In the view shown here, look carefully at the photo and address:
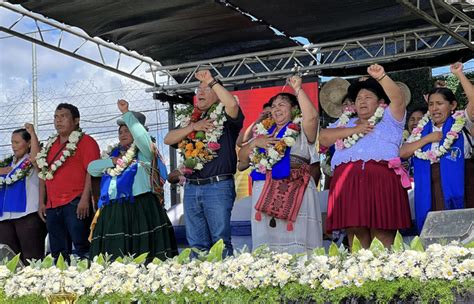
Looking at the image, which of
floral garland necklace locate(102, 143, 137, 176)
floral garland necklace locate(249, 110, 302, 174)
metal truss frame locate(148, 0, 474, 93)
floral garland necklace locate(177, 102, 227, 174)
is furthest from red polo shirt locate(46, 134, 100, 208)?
metal truss frame locate(148, 0, 474, 93)

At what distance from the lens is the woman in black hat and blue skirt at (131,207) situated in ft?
17.9

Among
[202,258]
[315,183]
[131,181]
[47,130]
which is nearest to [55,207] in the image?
[131,181]

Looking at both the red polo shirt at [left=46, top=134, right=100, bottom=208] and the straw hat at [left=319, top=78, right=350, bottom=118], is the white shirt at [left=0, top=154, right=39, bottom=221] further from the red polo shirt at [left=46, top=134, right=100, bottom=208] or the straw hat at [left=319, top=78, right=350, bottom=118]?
the straw hat at [left=319, top=78, right=350, bottom=118]

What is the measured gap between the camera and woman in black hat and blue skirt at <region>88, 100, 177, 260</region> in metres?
5.46

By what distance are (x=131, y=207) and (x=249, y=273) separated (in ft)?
7.41

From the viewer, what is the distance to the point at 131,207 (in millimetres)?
5504

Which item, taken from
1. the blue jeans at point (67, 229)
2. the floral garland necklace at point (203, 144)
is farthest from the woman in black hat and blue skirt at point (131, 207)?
the floral garland necklace at point (203, 144)

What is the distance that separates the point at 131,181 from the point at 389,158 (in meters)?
1.79

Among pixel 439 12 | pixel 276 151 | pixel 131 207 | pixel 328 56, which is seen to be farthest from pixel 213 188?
pixel 328 56

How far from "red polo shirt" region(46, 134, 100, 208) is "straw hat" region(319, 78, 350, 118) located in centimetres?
251

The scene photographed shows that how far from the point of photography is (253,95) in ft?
30.3

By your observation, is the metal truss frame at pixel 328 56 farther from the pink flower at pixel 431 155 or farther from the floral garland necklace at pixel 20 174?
the floral garland necklace at pixel 20 174

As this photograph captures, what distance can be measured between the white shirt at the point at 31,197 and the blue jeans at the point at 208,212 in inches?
66.9

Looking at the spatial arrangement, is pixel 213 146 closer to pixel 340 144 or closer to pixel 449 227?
pixel 340 144
